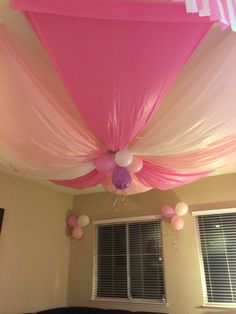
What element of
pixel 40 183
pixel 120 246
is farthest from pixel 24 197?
pixel 120 246

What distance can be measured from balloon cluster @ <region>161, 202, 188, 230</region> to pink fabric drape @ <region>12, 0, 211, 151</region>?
2.59m

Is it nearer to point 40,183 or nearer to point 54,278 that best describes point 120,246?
point 54,278

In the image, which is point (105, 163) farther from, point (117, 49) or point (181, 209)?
point (181, 209)

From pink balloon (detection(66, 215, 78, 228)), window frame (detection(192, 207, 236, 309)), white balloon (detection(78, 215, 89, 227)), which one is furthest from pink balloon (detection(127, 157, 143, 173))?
pink balloon (detection(66, 215, 78, 228))

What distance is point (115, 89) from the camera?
1.59 meters

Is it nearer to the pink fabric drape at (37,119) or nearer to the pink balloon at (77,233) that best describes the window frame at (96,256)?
the pink balloon at (77,233)

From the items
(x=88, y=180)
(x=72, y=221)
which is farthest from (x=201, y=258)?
(x=72, y=221)

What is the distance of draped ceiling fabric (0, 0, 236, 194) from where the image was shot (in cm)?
128

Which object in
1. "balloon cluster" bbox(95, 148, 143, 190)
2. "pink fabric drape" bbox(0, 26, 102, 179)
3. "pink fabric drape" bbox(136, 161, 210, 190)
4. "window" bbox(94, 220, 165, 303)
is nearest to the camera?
"pink fabric drape" bbox(0, 26, 102, 179)

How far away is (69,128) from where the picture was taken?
199cm

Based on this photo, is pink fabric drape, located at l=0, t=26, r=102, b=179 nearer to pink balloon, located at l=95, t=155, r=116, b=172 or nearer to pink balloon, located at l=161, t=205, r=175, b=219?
pink balloon, located at l=95, t=155, r=116, b=172

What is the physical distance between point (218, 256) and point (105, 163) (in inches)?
99.4

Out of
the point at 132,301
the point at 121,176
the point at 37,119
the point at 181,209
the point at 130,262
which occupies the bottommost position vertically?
the point at 132,301

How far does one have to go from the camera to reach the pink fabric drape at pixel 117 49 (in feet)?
3.85
